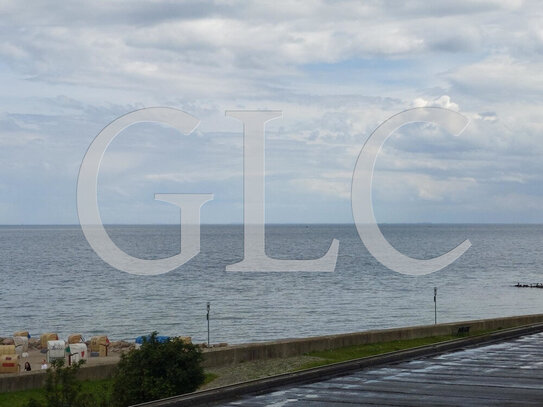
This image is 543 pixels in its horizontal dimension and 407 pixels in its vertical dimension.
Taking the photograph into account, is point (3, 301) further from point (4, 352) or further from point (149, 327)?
point (4, 352)

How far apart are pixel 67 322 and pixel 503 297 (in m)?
52.3

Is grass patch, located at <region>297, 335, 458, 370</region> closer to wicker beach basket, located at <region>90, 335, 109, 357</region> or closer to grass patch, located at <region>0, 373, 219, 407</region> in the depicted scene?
grass patch, located at <region>0, 373, 219, 407</region>

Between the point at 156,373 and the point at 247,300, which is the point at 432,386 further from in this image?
the point at 247,300

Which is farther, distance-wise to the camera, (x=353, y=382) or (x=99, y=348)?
(x=99, y=348)

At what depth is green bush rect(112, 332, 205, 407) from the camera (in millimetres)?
23109

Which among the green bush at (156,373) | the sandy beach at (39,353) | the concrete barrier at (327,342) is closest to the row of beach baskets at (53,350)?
the sandy beach at (39,353)

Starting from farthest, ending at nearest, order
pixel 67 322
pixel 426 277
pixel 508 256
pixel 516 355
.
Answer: pixel 508 256 < pixel 426 277 < pixel 67 322 < pixel 516 355

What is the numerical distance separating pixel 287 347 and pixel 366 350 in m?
3.31

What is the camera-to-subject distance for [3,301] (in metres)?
98.6

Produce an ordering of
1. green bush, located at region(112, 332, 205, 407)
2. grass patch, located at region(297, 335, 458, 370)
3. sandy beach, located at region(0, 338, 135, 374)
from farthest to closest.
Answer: sandy beach, located at region(0, 338, 135, 374) → grass patch, located at region(297, 335, 458, 370) → green bush, located at region(112, 332, 205, 407)

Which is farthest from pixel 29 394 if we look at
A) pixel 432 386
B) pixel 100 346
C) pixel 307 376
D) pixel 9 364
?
pixel 100 346

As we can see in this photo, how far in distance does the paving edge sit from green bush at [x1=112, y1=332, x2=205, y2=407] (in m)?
2.61

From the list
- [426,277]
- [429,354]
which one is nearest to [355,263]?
[426,277]

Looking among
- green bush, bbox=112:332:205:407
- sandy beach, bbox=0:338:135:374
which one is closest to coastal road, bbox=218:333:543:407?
green bush, bbox=112:332:205:407
